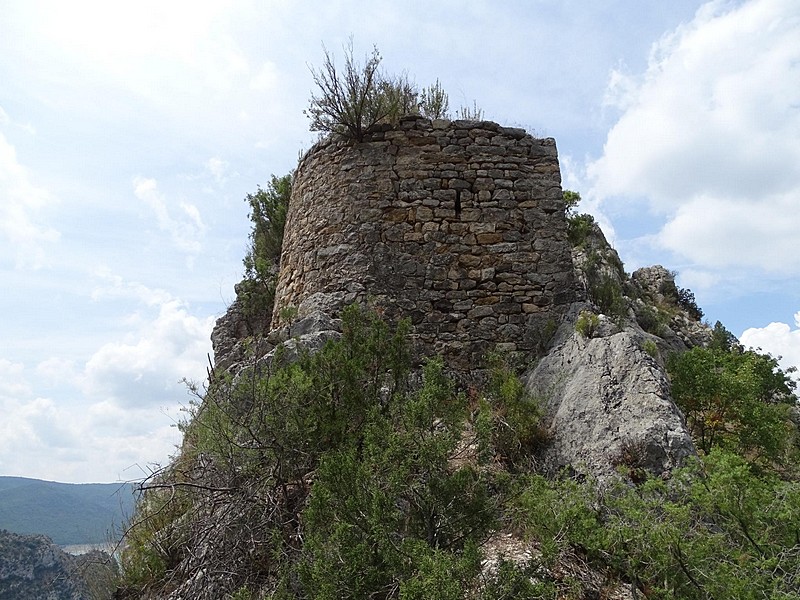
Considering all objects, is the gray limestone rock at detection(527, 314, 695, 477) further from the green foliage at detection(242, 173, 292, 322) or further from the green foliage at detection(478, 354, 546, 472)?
the green foliage at detection(242, 173, 292, 322)

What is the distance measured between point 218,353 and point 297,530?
5.44 meters

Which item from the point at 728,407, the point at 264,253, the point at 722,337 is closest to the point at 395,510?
the point at 728,407

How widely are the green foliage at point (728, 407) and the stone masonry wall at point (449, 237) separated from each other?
150 centimetres

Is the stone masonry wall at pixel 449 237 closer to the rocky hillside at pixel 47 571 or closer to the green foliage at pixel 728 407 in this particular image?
the green foliage at pixel 728 407

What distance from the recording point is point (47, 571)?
8297 millimetres

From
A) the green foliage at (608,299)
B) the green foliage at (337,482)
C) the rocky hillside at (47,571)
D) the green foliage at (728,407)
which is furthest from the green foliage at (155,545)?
the green foliage at (608,299)

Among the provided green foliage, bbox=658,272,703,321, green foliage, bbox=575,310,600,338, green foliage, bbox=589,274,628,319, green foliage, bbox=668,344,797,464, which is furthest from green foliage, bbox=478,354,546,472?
green foliage, bbox=658,272,703,321

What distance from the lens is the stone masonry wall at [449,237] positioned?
636 cm

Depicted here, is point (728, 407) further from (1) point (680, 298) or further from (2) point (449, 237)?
(1) point (680, 298)

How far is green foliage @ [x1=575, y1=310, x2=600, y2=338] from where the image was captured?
5.49 meters

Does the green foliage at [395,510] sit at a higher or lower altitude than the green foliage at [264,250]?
lower

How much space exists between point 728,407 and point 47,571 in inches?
358

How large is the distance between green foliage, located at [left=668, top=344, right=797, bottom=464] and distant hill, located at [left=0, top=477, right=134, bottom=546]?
15.1ft

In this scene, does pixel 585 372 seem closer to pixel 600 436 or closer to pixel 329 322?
pixel 600 436
